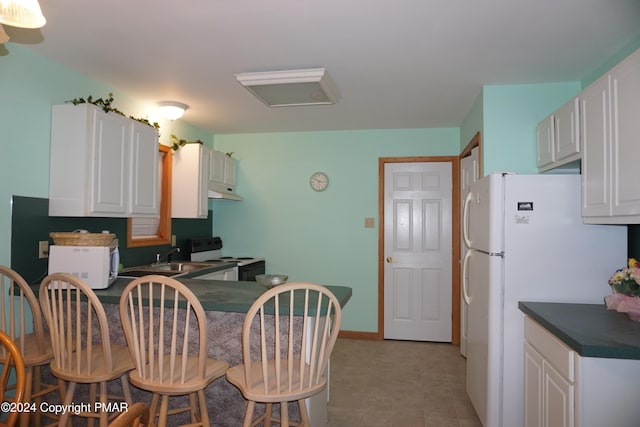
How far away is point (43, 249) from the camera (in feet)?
9.23

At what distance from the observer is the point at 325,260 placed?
16.4 feet

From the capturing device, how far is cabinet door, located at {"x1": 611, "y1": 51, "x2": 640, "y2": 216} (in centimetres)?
188

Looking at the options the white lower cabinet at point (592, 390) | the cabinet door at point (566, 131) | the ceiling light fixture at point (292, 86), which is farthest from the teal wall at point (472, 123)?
the white lower cabinet at point (592, 390)

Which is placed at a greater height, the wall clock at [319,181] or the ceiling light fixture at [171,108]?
the ceiling light fixture at [171,108]

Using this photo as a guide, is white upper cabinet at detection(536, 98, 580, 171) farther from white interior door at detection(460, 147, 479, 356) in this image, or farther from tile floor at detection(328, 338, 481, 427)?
tile floor at detection(328, 338, 481, 427)

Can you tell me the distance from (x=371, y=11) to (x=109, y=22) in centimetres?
144

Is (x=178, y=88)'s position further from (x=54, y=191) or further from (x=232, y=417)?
(x=232, y=417)

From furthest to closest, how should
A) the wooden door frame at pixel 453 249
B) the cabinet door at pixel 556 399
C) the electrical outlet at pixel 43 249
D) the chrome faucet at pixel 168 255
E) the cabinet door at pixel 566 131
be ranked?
the wooden door frame at pixel 453 249 → the chrome faucet at pixel 168 255 → the electrical outlet at pixel 43 249 → the cabinet door at pixel 566 131 → the cabinet door at pixel 556 399

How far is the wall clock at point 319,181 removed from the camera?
16.4 feet

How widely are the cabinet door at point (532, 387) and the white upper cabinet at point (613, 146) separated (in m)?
0.80

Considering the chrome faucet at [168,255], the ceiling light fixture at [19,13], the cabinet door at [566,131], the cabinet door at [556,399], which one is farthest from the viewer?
the chrome faucet at [168,255]

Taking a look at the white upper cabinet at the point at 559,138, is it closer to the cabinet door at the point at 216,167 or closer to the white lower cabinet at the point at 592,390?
the white lower cabinet at the point at 592,390

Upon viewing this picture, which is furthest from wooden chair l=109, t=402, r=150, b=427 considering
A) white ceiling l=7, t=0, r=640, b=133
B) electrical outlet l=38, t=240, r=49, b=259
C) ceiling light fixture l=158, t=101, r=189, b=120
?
ceiling light fixture l=158, t=101, r=189, b=120

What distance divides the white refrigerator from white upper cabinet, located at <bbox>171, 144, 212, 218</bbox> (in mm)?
2796
